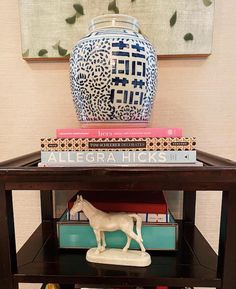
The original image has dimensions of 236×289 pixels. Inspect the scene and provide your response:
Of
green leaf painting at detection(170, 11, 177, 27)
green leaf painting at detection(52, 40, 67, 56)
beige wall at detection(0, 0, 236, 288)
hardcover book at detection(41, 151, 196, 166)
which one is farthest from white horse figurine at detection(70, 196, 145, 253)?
green leaf painting at detection(170, 11, 177, 27)

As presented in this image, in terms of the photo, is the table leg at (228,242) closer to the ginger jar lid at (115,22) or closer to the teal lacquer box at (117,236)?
Answer: the teal lacquer box at (117,236)

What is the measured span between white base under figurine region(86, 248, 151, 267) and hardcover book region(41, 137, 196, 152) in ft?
0.80

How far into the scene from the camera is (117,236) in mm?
519

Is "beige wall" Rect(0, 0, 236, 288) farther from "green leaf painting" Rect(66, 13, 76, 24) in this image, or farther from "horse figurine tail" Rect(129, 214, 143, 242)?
"horse figurine tail" Rect(129, 214, 143, 242)

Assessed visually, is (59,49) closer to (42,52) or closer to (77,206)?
(42,52)

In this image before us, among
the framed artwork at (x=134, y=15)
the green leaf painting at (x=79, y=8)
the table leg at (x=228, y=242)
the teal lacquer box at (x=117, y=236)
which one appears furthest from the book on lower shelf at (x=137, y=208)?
the green leaf painting at (x=79, y=8)

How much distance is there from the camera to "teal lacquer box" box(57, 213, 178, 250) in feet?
1.70

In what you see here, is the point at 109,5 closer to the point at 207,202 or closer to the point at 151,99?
the point at 151,99

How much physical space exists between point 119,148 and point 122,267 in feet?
0.84

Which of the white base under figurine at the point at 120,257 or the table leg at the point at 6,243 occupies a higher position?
the table leg at the point at 6,243

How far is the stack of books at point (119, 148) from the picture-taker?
0.41 meters

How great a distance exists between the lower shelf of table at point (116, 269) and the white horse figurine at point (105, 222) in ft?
0.16

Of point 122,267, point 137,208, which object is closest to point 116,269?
point 122,267

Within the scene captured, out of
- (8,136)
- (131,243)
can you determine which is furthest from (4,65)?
(131,243)
